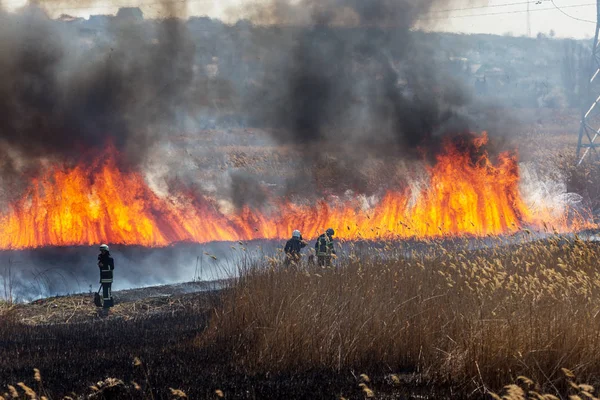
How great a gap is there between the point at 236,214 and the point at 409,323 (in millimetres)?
22144

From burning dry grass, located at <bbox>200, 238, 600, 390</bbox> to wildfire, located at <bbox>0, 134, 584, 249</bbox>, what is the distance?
11.1 metres

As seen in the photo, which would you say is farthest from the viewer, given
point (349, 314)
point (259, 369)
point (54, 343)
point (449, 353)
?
point (54, 343)

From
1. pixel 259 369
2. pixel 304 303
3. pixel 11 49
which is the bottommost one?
pixel 259 369

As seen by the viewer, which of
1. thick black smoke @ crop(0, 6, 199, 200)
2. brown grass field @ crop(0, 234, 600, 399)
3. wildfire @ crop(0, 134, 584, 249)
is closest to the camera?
brown grass field @ crop(0, 234, 600, 399)

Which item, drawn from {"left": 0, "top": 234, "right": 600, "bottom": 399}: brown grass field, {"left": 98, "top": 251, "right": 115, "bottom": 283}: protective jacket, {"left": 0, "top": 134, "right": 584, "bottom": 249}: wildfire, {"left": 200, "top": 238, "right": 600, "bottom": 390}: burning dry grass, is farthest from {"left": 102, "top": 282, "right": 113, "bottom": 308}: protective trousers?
{"left": 0, "top": 134, "right": 584, "bottom": 249}: wildfire

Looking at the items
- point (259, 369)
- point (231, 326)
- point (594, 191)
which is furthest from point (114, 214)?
point (594, 191)

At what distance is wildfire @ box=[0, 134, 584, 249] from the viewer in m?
25.2

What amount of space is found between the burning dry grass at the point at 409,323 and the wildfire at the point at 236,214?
11.1m

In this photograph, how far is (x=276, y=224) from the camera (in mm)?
31109

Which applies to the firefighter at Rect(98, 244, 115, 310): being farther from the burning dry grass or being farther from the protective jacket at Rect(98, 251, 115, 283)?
the burning dry grass

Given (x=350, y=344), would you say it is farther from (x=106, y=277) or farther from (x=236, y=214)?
(x=236, y=214)

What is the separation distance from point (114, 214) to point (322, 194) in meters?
15.7

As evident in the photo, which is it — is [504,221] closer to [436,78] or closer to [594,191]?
[436,78]

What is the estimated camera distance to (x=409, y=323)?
966 centimetres
